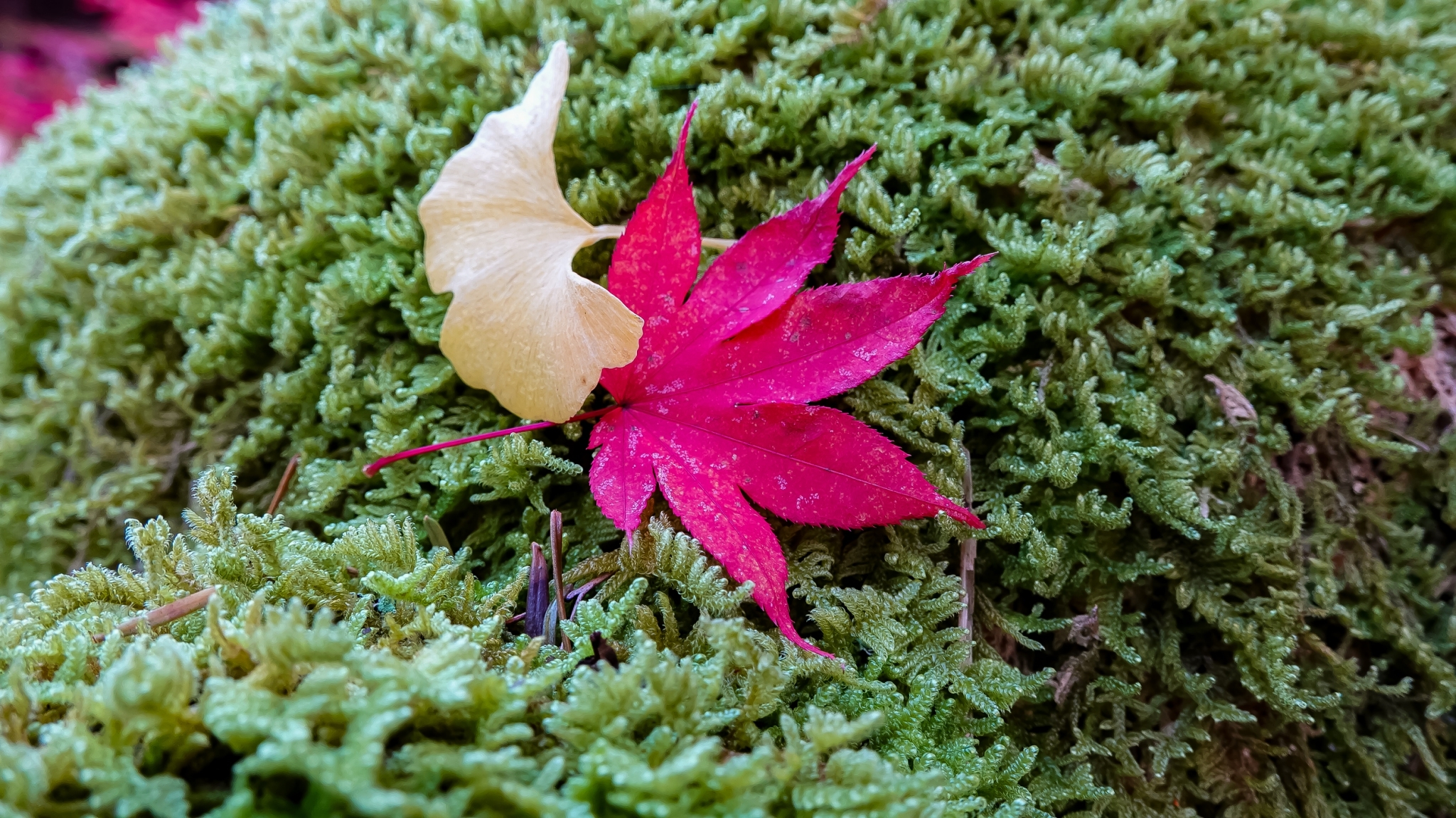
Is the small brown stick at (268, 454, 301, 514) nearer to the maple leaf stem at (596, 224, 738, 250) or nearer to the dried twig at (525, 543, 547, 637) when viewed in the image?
the dried twig at (525, 543, 547, 637)

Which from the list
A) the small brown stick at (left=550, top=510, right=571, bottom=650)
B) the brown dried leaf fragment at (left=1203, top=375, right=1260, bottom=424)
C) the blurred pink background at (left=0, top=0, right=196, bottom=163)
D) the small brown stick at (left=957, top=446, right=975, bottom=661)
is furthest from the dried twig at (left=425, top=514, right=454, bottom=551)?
the blurred pink background at (left=0, top=0, right=196, bottom=163)

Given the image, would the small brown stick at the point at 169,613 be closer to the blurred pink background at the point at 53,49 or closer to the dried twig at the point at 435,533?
the dried twig at the point at 435,533

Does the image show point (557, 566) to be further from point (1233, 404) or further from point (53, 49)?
point (53, 49)

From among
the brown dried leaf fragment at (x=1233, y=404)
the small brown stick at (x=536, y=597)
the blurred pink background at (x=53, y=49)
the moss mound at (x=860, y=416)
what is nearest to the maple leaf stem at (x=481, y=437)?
the moss mound at (x=860, y=416)

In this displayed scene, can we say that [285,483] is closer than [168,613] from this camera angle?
No

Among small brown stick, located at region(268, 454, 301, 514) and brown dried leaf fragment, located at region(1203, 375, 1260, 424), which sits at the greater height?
small brown stick, located at region(268, 454, 301, 514)

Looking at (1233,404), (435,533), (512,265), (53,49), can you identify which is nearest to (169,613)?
(435,533)
